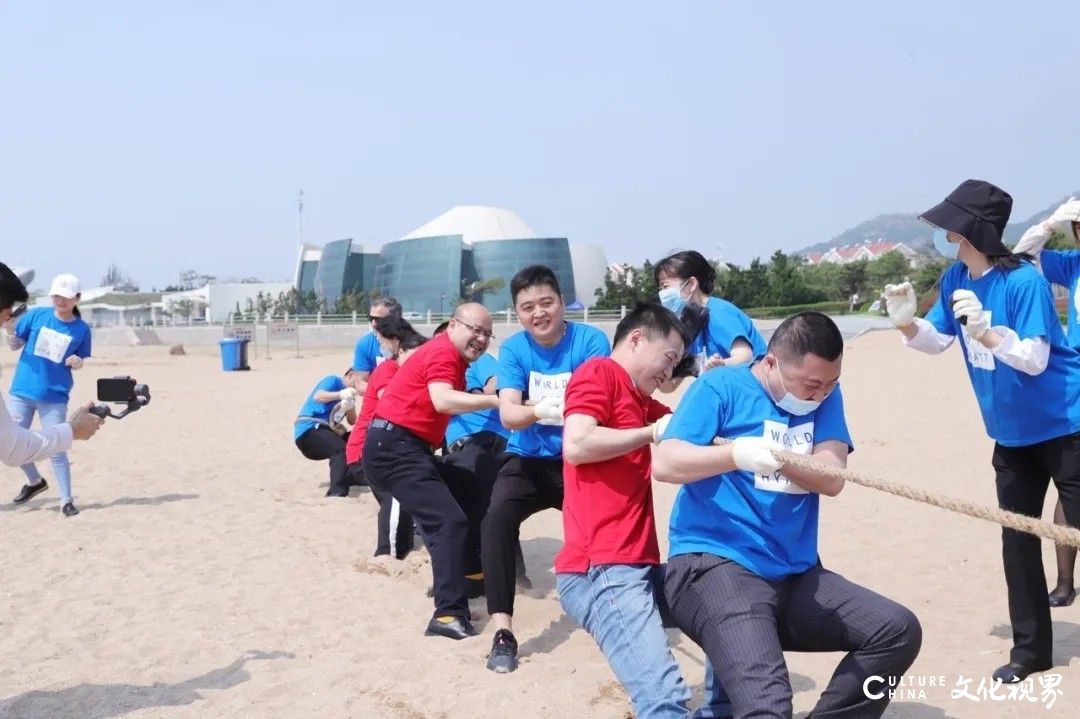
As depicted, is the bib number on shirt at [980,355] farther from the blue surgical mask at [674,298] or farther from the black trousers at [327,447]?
the black trousers at [327,447]

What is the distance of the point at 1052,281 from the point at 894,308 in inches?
57.5

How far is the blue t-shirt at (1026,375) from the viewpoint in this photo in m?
4.01

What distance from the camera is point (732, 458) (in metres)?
2.93

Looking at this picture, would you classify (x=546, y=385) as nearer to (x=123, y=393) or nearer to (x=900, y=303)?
(x=900, y=303)

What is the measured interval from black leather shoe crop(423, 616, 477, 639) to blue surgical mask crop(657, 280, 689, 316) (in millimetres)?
2015

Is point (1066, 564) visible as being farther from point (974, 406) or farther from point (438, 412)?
point (974, 406)

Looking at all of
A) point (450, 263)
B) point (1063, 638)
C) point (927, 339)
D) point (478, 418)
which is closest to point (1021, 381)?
point (927, 339)

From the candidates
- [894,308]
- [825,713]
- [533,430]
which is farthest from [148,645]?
[894,308]

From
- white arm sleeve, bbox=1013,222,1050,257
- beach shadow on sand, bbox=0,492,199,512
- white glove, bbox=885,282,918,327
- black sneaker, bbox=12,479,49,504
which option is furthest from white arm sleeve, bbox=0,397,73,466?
black sneaker, bbox=12,479,49,504

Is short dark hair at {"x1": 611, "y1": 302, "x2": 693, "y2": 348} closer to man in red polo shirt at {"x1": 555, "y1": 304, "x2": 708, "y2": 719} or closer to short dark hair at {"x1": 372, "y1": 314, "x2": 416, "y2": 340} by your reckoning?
man in red polo shirt at {"x1": 555, "y1": 304, "x2": 708, "y2": 719}

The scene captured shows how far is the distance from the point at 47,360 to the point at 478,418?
402 centimetres

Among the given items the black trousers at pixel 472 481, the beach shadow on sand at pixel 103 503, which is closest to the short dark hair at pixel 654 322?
the black trousers at pixel 472 481

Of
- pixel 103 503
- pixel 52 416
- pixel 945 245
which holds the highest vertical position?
pixel 945 245

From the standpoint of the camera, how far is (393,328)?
675 centimetres
